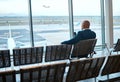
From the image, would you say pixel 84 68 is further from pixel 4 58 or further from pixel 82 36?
pixel 82 36

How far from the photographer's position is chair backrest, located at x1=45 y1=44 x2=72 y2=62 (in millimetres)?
3864

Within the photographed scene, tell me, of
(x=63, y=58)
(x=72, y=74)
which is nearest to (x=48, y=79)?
(x=72, y=74)

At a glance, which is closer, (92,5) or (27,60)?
(27,60)

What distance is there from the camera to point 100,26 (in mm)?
7402

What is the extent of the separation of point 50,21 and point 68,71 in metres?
4.30

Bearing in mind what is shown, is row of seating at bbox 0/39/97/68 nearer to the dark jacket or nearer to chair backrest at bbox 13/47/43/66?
chair backrest at bbox 13/47/43/66

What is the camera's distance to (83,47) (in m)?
4.18

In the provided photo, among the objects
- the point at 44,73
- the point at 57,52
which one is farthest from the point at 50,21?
the point at 44,73

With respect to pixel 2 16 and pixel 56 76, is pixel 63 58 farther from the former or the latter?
pixel 2 16

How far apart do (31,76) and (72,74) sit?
59 centimetres

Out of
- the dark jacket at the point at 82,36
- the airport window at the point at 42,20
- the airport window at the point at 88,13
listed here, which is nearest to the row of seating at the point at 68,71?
the dark jacket at the point at 82,36

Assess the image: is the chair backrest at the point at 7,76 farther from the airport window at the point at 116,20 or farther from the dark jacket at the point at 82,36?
the airport window at the point at 116,20

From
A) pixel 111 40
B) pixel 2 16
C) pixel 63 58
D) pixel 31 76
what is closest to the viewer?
pixel 31 76

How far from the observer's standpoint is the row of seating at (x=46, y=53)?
11.6 ft
